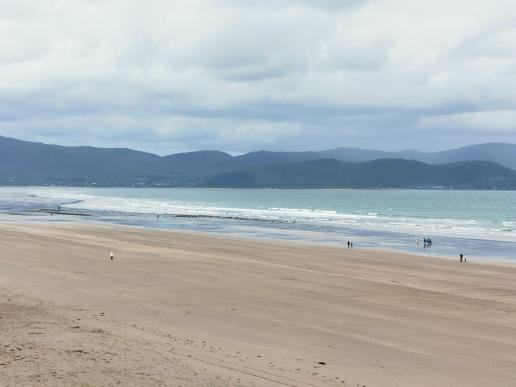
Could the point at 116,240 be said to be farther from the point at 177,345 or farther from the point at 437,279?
the point at 177,345

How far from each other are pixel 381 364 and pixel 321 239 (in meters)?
38.2

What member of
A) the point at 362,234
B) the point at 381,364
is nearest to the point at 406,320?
the point at 381,364

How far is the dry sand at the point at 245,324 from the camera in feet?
31.9

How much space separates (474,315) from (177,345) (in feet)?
31.8

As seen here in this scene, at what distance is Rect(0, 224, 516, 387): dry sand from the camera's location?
9.72 meters

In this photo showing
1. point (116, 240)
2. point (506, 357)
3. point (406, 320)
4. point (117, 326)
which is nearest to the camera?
point (506, 357)

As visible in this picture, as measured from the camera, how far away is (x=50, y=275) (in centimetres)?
2105

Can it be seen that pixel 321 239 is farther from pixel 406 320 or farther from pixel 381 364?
pixel 381 364

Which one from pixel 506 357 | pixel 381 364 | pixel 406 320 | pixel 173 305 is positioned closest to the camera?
pixel 381 364

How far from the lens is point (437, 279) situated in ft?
84.9

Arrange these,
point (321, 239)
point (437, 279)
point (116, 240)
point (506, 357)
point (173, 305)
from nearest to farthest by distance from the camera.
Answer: point (506, 357) < point (173, 305) < point (437, 279) < point (116, 240) < point (321, 239)

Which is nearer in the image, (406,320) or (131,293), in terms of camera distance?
(406,320)

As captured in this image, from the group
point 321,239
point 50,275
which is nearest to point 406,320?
point 50,275

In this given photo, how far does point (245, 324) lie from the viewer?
1407cm
